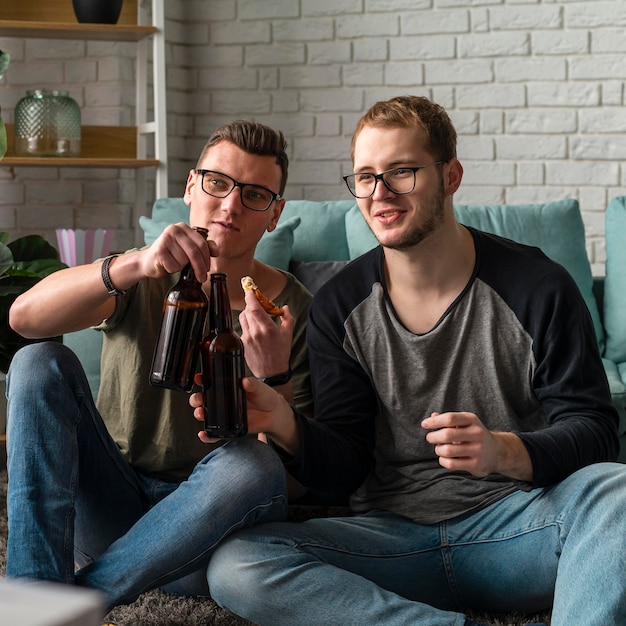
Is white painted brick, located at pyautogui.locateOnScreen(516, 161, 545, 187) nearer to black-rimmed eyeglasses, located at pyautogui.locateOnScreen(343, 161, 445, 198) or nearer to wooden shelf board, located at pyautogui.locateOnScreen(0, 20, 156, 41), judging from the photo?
wooden shelf board, located at pyautogui.locateOnScreen(0, 20, 156, 41)

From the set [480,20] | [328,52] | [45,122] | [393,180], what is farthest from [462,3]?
[393,180]

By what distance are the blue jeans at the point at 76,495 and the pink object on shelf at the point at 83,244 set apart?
171 cm

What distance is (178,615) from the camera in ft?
5.91

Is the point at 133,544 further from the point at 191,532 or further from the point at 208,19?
the point at 208,19

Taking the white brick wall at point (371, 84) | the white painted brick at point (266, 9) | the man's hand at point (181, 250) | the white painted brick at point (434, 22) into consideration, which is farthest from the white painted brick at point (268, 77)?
the man's hand at point (181, 250)

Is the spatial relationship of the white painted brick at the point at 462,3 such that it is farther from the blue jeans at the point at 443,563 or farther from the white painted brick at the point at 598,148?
the blue jeans at the point at 443,563

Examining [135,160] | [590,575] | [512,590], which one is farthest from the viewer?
[135,160]

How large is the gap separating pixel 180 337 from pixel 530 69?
266 cm

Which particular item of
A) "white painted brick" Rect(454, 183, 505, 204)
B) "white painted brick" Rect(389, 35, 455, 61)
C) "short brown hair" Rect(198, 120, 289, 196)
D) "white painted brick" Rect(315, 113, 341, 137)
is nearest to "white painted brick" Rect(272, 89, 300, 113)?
"white painted brick" Rect(315, 113, 341, 137)

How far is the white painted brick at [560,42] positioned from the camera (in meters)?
3.72

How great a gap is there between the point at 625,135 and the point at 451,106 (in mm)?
682

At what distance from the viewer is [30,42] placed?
3830 mm

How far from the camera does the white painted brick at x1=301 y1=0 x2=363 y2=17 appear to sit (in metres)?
3.92

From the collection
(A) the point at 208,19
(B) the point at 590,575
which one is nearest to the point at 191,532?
(B) the point at 590,575
